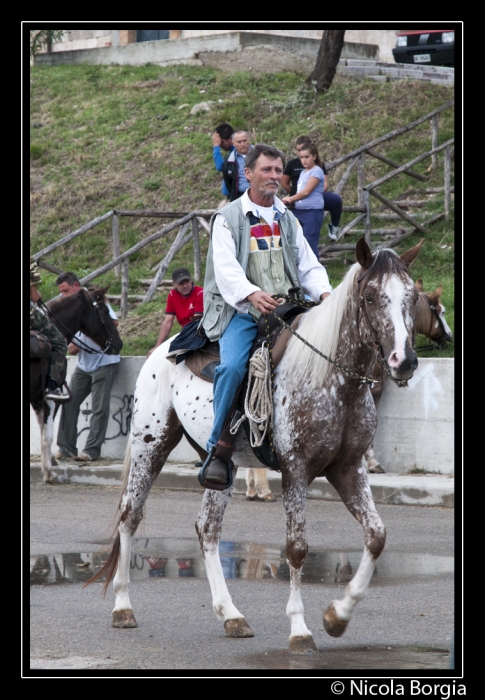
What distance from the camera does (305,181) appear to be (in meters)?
14.4

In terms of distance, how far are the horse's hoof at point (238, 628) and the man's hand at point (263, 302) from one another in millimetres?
1942

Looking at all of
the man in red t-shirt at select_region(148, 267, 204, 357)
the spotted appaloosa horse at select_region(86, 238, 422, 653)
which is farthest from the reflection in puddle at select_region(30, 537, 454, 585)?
the man in red t-shirt at select_region(148, 267, 204, 357)

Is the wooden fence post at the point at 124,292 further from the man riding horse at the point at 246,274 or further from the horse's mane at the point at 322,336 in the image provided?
the horse's mane at the point at 322,336

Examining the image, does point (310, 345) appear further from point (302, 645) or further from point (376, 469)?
point (376, 469)

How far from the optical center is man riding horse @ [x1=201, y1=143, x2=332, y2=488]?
6426 mm

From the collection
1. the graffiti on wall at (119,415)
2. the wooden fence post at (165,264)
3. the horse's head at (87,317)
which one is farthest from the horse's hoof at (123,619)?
Result: the wooden fence post at (165,264)

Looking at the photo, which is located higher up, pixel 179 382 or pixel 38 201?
Result: pixel 38 201

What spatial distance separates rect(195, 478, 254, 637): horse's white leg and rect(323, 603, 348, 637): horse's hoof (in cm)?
70

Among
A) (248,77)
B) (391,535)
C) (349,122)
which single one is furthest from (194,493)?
(248,77)

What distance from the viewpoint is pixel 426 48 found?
26.1 m

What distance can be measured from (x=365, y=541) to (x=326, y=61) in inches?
834

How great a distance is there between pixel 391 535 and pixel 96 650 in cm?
453

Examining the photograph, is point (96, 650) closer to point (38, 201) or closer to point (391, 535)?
point (391, 535)

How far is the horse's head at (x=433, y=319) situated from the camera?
43.3 feet
